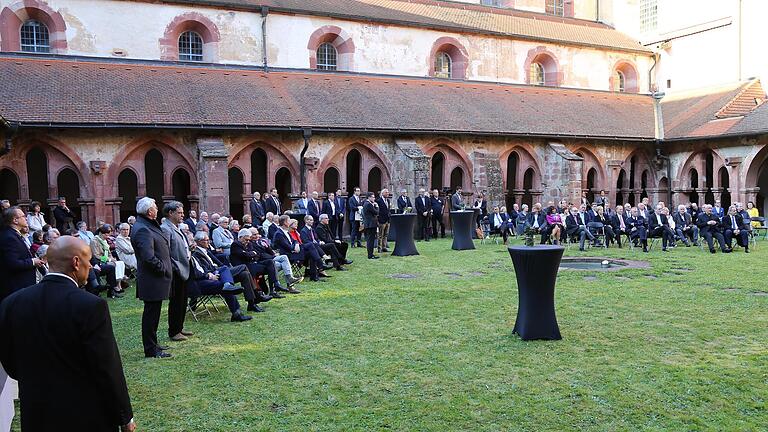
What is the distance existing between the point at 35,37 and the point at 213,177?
8.30 metres

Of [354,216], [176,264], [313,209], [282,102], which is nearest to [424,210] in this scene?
[354,216]

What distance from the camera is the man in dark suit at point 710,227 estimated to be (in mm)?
16578

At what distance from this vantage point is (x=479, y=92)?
26.6 metres

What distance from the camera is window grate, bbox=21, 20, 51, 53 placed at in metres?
21.2

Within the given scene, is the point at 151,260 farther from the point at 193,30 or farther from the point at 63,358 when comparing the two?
the point at 193,30

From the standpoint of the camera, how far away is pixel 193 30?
2342 cm

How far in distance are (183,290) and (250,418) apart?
3.12 m

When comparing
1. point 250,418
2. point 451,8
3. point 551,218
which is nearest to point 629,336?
point 250,418

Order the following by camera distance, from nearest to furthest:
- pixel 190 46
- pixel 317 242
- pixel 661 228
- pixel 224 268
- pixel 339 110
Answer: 1. pixel 224 268
2. pixel 317 242
3. pixel 661 228
4. pixel 339 110
5. pixel 190 46

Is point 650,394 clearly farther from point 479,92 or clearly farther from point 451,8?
point 451,8

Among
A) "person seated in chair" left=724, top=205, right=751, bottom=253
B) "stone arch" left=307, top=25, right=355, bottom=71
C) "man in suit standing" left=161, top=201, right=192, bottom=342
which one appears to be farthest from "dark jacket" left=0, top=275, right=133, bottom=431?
"stone arch" left=307, top=25, right=355, bottom=71

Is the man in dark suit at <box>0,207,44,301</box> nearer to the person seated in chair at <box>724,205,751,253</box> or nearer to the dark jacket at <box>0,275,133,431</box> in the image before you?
the dark jacket at <box>0,275,133,431</box>

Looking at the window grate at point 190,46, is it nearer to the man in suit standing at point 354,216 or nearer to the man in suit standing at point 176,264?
the man in suit standing at point 354,216

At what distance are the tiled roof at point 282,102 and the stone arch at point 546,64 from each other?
0.99m
